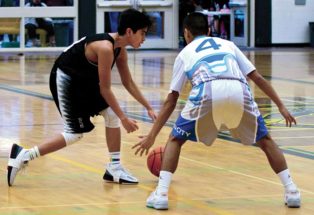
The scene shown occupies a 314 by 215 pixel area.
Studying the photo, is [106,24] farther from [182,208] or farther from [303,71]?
[182,208]

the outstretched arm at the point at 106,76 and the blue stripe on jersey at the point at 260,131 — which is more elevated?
the outstretched arm at the point at 106,76

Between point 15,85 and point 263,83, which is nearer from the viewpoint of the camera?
point 263,83

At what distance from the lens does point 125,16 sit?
7848mm

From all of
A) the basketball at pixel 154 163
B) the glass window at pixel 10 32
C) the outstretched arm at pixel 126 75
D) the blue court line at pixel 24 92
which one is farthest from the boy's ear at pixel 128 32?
the glass window at pixel 10 32

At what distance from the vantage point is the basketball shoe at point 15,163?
8.02 metres

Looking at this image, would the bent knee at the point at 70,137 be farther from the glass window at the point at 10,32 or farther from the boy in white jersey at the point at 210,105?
the glass window at the point at 10,32

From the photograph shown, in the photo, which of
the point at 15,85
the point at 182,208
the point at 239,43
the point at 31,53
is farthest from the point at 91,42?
the point at 239,43

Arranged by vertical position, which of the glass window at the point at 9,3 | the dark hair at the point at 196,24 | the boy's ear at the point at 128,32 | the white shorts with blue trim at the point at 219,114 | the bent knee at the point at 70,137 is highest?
the glass window at the point at 9,3

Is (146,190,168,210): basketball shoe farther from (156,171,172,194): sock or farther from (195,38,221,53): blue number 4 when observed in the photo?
(195,38,221,53): blue number 4

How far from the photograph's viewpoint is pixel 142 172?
8.84 metres

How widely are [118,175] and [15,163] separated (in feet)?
2.98

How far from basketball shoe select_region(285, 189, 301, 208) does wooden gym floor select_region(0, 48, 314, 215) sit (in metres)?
0.07

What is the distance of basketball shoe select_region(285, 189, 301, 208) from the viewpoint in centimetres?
715

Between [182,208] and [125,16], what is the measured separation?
1.76 metres
